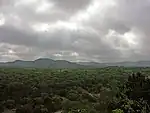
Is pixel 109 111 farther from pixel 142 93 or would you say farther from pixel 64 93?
pixel 64 93

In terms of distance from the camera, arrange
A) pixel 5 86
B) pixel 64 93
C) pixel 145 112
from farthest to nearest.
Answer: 1. pixel 5 86
2. pixel 64 93
3. pixel 145 112

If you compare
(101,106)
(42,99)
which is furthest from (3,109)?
(101,106)

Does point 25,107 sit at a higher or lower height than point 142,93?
lower

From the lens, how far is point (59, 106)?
49.2m

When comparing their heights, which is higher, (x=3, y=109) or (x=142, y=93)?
(x=142, y=93)

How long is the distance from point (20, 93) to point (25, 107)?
18300 mm

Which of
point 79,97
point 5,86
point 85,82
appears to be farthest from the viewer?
point 85,82

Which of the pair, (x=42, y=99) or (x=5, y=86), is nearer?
(x=42, y=99)

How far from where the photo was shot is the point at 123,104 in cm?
3300

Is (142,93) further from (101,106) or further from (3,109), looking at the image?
(3,109)

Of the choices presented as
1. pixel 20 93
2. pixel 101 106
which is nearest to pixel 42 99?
pixel 20 93

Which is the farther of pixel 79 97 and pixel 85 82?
pixel 85 82

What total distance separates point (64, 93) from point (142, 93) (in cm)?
2498

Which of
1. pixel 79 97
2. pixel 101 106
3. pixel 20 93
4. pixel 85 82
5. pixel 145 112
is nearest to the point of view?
pixel 145 112
